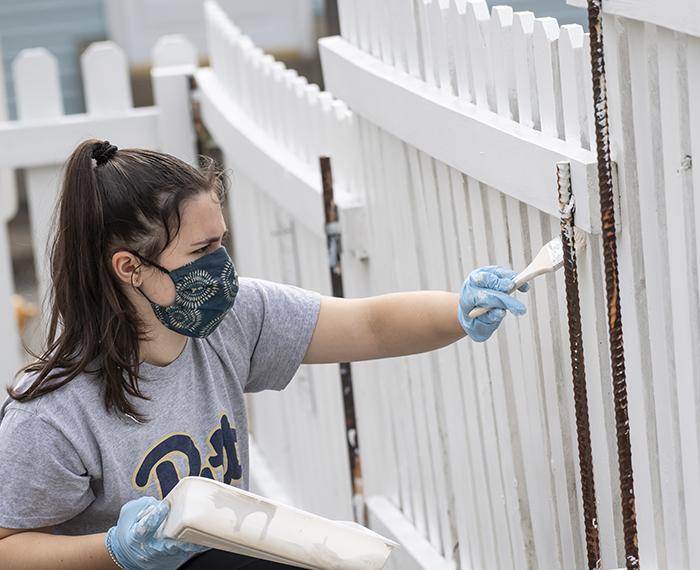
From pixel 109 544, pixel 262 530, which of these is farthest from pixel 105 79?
pixel 262 530

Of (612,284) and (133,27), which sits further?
(133,27)

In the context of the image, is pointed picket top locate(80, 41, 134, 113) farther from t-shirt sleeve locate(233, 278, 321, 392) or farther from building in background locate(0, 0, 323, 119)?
building in background locate(0, 0, 323, 119)

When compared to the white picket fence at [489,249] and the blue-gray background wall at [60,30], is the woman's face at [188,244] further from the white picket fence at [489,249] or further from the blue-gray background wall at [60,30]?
the blue-gray background wall at [60,30]

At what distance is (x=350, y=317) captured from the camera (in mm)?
2617

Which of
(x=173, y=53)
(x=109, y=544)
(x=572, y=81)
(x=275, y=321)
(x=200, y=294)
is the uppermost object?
(x=572, y=81)

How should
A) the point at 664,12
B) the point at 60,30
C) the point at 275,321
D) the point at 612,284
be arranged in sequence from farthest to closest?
the point at 60,30 → the point at 275,321 → the point at 612,284 → the point at 664,12

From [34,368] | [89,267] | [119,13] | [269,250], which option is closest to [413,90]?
[89,267]

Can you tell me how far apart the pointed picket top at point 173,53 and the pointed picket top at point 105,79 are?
238mm

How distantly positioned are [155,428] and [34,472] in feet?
0.78

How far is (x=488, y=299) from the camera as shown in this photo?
2.12 m

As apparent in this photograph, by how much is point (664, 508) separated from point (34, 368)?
3.72ft

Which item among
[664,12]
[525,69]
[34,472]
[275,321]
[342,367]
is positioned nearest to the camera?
[664,12]

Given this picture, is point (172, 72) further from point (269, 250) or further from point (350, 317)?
point (350, 317)

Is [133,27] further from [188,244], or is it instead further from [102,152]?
[188,244]
